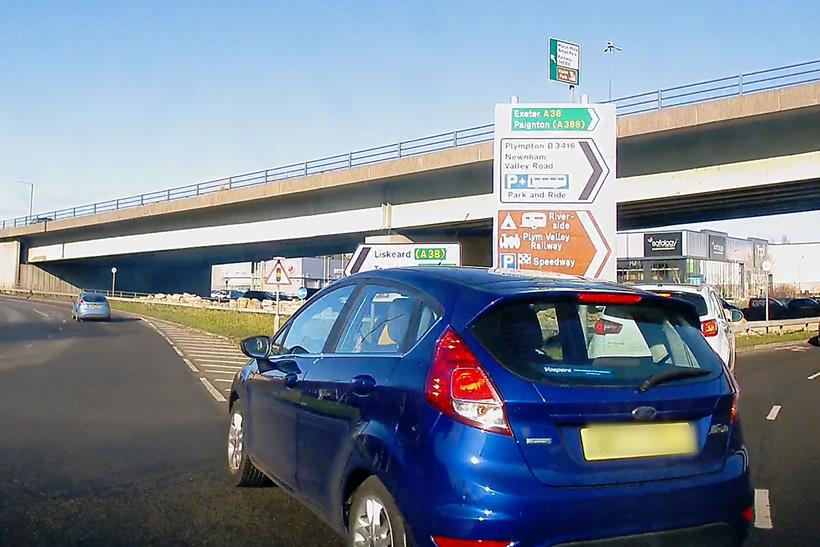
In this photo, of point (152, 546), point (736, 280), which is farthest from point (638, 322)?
point (736, 280)

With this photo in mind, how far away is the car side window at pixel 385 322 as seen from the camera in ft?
13.0

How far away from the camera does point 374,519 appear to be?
378cm

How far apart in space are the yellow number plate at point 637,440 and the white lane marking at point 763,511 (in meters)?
2.30

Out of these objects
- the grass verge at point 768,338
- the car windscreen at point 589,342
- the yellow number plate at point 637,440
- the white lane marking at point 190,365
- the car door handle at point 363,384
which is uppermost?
the car windscreen at point 589,342

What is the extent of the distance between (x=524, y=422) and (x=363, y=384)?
0.96 metres

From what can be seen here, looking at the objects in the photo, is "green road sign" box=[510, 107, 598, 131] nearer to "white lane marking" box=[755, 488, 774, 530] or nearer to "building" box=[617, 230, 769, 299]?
"white lane marking" box=[755, 488, 774, 530]

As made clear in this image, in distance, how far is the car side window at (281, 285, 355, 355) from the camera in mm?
4961

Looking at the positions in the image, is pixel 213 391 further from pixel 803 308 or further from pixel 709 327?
pixel 803 308

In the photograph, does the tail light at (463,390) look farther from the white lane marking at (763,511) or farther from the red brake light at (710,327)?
the red brake light at (710,327)

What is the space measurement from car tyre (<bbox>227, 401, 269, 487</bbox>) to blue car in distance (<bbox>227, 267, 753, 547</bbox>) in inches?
66.4

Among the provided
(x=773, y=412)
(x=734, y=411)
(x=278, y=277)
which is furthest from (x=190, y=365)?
(x=734, y=411)

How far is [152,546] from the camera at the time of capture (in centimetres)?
488

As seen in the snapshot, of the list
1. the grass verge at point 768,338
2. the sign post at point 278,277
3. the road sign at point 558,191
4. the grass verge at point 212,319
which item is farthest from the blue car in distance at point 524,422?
the grass verge at point 768,338

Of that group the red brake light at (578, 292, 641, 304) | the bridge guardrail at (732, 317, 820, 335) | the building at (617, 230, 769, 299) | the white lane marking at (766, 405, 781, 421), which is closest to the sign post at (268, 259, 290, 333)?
the white lane marking at (766, 405, 781, 421)
